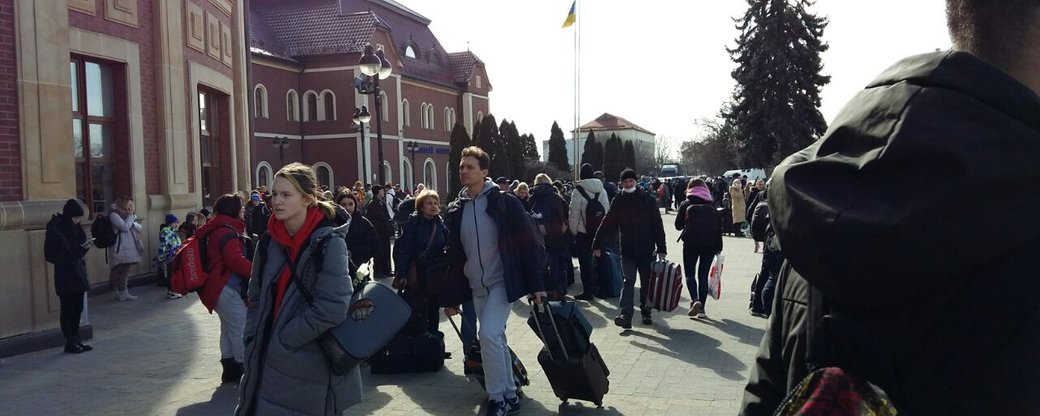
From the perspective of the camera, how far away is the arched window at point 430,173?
57688 mm

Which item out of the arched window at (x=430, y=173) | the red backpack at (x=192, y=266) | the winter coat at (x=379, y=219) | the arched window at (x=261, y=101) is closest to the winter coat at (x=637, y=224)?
the red backpack at (x=192, y=266)

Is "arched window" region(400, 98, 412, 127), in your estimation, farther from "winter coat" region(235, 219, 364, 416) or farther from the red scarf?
"winter coat" region(235, 219, 364, 416)

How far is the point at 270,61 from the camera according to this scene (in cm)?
4750

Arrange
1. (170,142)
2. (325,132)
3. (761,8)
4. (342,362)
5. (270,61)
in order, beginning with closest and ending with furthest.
A: 1. (342,362)
2. (170,142)
3. (761,8)
4. (270,61)
5. (325,132)

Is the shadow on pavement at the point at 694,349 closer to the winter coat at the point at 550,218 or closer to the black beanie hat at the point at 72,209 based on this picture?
the winter coat at the point at 550,218

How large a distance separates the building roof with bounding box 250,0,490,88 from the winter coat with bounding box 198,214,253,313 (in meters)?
38.4

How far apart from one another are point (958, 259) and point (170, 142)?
624 inches

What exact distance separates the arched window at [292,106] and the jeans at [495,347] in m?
46.0

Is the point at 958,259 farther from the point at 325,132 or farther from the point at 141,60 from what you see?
the point at 325,132

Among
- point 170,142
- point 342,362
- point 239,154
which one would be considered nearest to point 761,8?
point 239,154

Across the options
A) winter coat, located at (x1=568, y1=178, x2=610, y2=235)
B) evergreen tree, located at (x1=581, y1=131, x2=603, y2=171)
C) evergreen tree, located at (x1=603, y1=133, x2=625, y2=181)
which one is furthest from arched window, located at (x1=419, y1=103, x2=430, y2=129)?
winter coat, located at (x1=568, y1=178, x2=610, y2=235)

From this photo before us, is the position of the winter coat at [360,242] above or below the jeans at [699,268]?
above

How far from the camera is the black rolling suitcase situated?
607cm

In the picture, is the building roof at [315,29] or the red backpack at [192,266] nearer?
the red backpack at [192,266]
